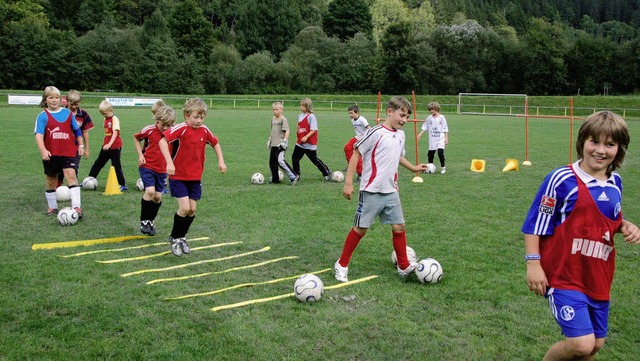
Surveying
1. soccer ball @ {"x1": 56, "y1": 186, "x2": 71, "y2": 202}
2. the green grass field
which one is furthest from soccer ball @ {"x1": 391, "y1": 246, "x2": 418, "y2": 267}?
soccer ball @ {"x1": 56, "y1": 186, "x2": 71, "y2": 202}

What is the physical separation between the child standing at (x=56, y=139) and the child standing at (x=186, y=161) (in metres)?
2.72

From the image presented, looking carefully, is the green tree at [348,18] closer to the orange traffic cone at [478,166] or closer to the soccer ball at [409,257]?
the orange traffic cone at [478,166]

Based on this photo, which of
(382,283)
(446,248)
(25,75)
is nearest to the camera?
(382,283)

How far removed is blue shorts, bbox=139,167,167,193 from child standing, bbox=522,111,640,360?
6280 millimetres

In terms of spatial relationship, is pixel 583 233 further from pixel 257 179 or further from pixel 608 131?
pixel 257 179

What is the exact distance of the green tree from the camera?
93.3m

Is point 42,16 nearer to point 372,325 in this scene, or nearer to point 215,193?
point 215,193

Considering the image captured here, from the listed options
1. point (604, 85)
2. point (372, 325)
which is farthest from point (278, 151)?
point (604, 85)

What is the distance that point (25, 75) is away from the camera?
62781mm

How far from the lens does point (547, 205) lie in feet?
12.1

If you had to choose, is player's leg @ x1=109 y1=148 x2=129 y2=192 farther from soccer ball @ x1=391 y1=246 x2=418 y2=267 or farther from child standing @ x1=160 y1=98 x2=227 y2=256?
soccer ball @ x1=391 y1=246 x2=418 y2=267

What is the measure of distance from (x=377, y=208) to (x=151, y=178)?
3870mm

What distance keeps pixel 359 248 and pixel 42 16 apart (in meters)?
82.2

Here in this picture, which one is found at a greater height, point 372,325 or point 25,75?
point 25,75
